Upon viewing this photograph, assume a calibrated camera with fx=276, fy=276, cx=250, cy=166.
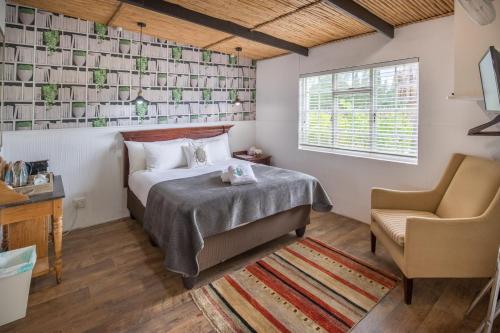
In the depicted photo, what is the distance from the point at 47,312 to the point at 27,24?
282 cm

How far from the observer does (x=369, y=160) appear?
3.44m

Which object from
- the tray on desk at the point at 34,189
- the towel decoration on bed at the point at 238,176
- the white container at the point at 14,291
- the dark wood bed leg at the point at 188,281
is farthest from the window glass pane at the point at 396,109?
the white container at the point at 14,291

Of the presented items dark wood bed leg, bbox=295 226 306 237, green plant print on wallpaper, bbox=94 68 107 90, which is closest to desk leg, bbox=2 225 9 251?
green plant print on wallpaper, bbox=94 68 107 90

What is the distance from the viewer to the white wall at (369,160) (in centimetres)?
271

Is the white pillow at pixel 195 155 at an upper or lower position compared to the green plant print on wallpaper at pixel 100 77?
lower

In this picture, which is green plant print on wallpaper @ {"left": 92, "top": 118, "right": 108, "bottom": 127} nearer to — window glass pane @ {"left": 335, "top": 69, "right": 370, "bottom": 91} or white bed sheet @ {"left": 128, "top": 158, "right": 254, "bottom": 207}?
white bed sheet @ {"left": 128, "top": 158, "right": 254, "bottom": 207}

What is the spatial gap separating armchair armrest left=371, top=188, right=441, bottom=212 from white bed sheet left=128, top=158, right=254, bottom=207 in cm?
184

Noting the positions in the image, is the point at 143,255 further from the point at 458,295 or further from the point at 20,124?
the point at 458,295

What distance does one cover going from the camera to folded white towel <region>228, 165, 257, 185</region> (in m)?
2.70

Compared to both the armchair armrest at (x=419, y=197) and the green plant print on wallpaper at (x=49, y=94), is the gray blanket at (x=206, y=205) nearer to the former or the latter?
the armchair armrest at (x=419, y=197)

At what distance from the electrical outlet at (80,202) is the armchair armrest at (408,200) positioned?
3.34m

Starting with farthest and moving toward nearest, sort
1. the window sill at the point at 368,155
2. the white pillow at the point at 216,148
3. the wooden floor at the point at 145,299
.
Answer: the white pillow at the point at 216,148 < the window sill at the point at 368,155 < the wooden floor at the point at 145,299

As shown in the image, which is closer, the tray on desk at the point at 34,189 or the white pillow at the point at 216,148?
the tray on desk at the point at 34,189

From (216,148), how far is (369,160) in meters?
2.04
